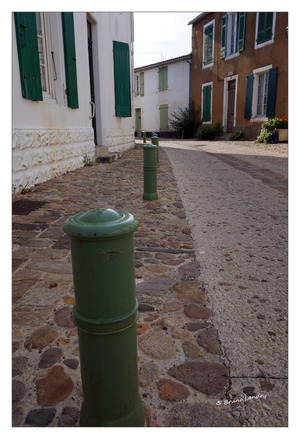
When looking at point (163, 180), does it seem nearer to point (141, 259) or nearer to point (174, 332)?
point (141, 259)

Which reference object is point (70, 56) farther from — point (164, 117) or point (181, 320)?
point (164, 117)

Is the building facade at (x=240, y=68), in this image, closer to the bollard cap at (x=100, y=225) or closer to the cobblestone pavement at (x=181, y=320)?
the cobblestone pavement at (x=181, y=320)

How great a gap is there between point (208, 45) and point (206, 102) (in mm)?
3069

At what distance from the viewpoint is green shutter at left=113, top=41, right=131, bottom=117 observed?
A: 9.59m

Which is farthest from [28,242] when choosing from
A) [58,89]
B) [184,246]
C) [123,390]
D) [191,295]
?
[58,89]

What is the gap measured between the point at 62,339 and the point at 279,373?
1040 mm

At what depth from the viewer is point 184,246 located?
9.53ft

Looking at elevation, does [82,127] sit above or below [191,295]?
above

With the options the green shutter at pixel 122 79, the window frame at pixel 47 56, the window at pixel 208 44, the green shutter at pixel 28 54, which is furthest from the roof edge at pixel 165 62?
the green shutter at pixel 28 54

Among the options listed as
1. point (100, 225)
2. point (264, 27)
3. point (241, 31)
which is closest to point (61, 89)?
point (100, 225)

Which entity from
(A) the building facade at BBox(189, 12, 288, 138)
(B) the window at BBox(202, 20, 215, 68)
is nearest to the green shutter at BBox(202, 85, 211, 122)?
(A) the building facade at BBox(189, 12, 288, 138)

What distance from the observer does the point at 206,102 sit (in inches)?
742

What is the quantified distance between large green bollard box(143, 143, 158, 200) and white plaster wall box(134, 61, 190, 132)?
61.8ft

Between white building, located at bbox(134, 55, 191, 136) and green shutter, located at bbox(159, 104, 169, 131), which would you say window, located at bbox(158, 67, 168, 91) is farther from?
green shutter, located at bbox(159, 104, 169, 131)
